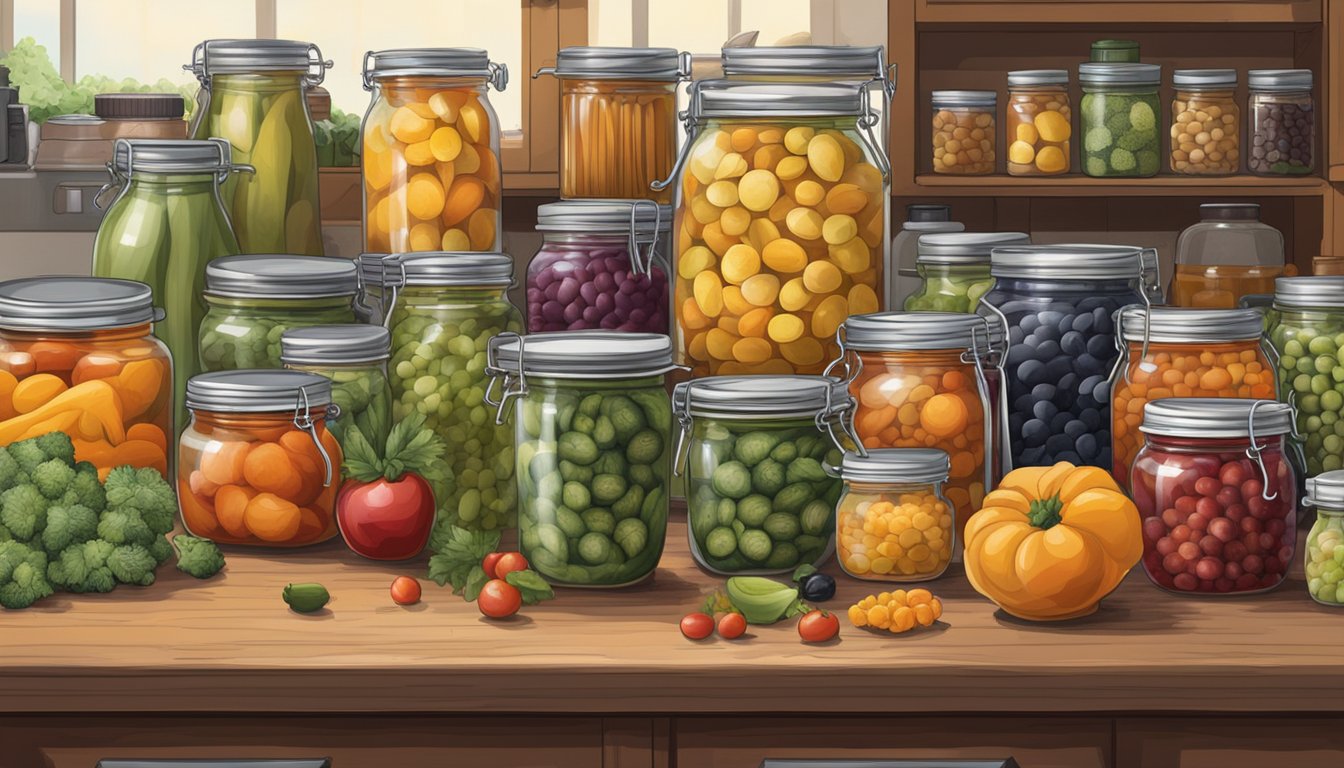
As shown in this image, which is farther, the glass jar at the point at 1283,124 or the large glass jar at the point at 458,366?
the glass jar at the point at 1283,124

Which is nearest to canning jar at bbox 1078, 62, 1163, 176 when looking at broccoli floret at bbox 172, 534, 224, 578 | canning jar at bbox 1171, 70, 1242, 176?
canning jar at bbox 1171, 70, 1242, 176

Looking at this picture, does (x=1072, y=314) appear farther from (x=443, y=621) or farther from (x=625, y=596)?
(x=443, y=621)

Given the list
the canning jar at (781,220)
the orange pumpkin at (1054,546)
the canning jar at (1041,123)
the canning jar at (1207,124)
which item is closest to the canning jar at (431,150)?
the canning jar at (781,220)

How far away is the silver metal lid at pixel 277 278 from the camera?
1.32 metres

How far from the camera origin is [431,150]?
142 centimetres

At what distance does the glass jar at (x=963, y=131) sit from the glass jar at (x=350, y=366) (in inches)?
34.1

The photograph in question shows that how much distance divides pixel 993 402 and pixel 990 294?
0.37ft

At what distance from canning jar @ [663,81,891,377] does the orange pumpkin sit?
270mm

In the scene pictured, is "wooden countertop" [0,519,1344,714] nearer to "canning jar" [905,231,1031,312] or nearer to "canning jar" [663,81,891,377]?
"canning jar" [663,81,891,377]

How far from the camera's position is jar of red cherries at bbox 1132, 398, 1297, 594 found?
1107mm

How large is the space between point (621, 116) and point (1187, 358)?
578mm

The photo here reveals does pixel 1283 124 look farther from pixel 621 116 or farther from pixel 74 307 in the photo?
pixel 74 307

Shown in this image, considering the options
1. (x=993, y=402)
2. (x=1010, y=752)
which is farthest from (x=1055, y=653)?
(x=993, y=402)

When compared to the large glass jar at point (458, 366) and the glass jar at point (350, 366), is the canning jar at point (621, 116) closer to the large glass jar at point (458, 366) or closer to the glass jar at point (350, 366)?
the large glass jar at point (458, 366)
